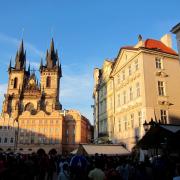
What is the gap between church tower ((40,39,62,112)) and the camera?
8550cm

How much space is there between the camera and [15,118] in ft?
256

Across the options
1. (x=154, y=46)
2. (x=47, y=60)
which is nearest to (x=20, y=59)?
(x=47, y=60)

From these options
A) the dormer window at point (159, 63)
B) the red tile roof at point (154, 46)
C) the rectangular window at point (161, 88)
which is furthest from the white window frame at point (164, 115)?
the red tile roof at point (154, 46)

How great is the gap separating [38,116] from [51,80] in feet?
56.3

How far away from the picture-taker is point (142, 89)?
83.1ft

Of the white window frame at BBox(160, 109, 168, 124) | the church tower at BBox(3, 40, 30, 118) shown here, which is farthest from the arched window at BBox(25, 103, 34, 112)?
the white window frame at BBox(160, 109, 168, 124)

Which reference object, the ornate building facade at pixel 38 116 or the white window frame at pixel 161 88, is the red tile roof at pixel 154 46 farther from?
the ornate building facade at pixel 38 116

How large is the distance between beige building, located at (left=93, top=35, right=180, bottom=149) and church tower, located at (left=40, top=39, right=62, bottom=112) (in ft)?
175

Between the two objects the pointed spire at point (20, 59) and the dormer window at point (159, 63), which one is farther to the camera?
the pointed spire at point (20, 59)

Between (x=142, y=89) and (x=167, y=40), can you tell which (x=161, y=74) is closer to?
(x=142, y=89)

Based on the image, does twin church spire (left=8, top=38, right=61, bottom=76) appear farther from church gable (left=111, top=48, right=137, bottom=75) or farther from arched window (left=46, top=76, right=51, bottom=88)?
church gable (left=111, top=48, right=137, bottom=75)

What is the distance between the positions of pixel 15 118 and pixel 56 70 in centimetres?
2168

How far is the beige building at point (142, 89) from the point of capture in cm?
2528

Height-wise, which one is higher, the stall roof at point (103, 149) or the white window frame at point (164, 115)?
the white window frame at point (164, 115)
